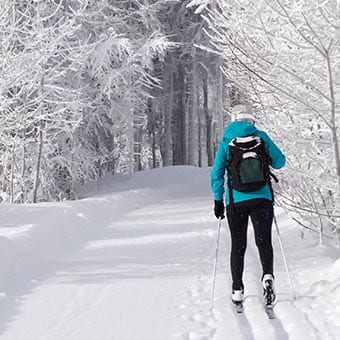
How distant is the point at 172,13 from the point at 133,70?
1013 cm

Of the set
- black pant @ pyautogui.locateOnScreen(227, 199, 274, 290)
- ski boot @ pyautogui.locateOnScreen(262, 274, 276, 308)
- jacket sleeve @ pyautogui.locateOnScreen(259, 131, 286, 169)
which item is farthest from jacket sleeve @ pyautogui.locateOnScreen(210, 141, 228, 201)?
ski boot @ pyautogui.locateOnScreen(262, 274, 276, 308)

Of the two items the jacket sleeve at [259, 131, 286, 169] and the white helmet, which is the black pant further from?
the white helmet

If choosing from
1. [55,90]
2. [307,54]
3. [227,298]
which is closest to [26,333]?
[227,298]

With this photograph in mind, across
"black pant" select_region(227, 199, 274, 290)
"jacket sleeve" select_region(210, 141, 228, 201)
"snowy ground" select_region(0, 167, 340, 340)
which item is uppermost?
"jacket sleeve" select_region(210, 141, 228, 201)

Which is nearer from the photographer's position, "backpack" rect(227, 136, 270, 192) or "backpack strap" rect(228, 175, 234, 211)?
"backpack" rect(227, 136, 270, 192)

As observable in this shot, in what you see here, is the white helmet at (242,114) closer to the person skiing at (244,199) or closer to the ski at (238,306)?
the person skiing at (244,199)

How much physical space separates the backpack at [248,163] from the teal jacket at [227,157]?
62 millimetres

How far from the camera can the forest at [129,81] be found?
5977mm

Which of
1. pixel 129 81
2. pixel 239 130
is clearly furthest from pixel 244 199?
pixel 129 81

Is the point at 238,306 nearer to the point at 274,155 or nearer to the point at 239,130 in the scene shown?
the point at 274,155

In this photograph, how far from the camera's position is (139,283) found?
679 centimetres

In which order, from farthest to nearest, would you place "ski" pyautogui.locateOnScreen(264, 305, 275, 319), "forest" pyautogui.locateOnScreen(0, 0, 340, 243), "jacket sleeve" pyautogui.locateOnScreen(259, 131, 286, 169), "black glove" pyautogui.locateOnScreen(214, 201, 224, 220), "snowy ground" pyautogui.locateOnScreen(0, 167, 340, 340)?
"forest" pyautogui.locateOnScreen(0, 0, 340, 243) < "black glove" pyautogui.locateOnScreen(214, 201, 224, 220) < "jacket sleeve" pyautogui.locateOnScreen(259, 131, 286, 169) < "ski" pyautogui.locateOnScreen(264, 305, 275, 319) < "snowy ground" pyautogui.locateOnScreen(0, 167, 340, 340)

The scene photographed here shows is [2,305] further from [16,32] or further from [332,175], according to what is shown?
[16,32]

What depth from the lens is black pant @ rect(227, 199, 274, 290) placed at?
538 cm
